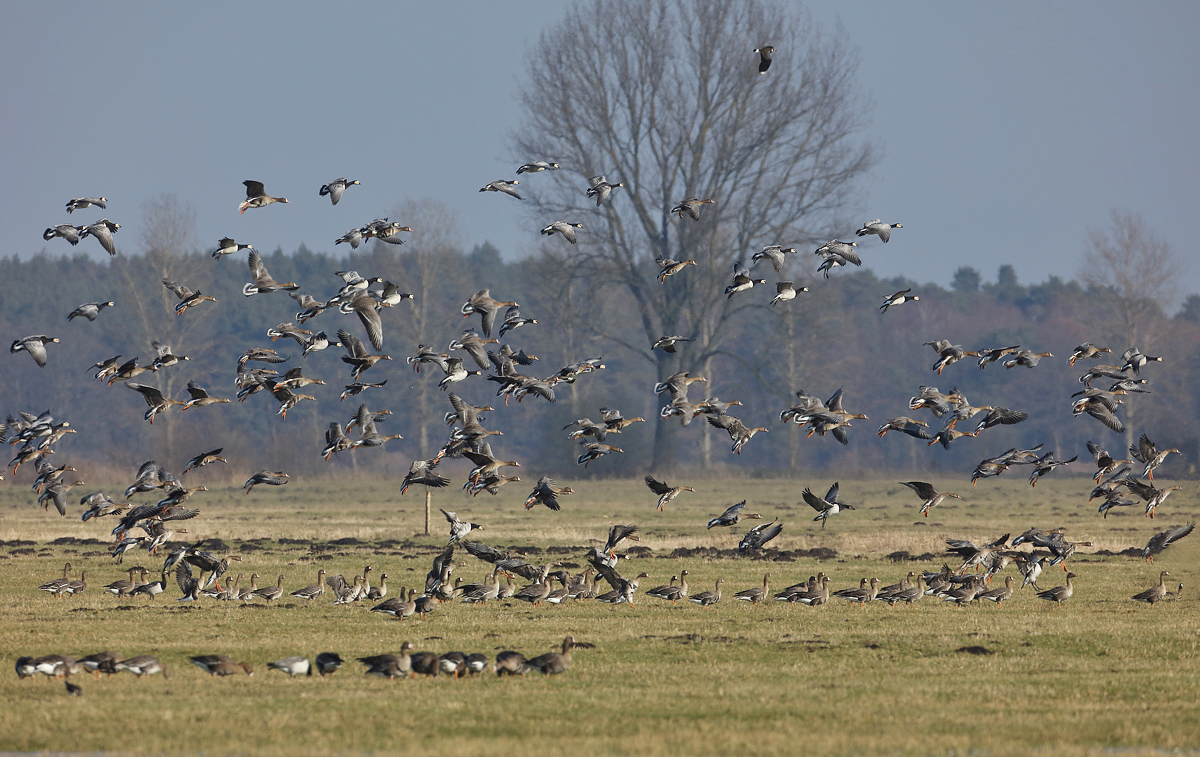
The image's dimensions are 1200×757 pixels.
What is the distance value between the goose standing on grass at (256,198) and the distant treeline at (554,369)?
4283 centimetres

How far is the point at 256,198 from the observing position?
22672 millimetres

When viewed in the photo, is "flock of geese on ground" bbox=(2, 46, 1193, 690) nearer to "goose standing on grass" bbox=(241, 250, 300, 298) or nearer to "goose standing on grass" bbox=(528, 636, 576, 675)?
"goose standing on grass" bbox=(241, 250, 300, 298)

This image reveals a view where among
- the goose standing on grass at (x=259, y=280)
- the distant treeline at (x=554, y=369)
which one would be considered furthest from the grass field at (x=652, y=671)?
the distant treeline at (x=554, y=369)

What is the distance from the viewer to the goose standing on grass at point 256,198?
73.0ft

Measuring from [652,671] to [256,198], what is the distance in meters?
12.4

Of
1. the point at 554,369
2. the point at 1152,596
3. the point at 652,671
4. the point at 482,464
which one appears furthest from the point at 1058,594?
the point at 554,369

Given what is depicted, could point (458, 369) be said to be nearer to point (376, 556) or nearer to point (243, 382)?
point (243, 382)

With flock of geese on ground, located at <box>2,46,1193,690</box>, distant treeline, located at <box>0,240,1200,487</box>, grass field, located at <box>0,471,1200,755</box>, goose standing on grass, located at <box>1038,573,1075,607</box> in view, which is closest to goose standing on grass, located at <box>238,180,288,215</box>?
flock of geese on ground, located at <box>2,46,1193,690</box>

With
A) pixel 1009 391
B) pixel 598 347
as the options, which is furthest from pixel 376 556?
pixel 1009 391

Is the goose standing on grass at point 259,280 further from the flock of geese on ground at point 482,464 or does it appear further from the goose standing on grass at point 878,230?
the goose standing on grass at point 878,230

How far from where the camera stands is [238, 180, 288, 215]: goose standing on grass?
22.3m

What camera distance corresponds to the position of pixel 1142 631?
58.7ft

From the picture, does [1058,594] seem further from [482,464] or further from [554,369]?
[554,369]

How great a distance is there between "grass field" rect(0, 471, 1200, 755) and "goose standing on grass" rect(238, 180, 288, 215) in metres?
7.03
